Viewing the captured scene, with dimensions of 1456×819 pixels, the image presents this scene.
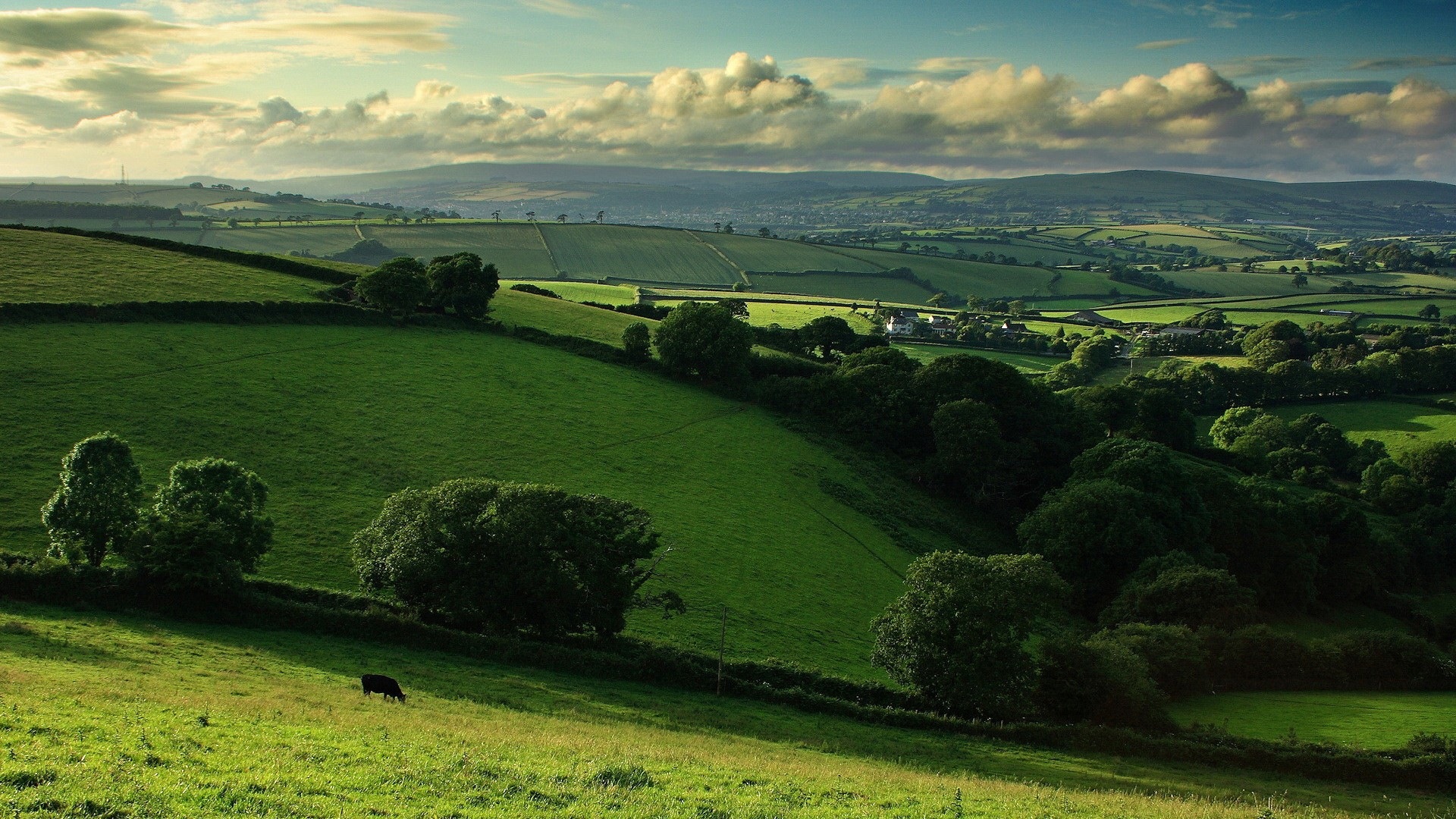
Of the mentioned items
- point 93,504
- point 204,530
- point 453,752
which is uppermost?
point 93,504

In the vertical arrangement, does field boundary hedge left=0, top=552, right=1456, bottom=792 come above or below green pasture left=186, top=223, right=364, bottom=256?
below

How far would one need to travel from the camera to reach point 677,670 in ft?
120

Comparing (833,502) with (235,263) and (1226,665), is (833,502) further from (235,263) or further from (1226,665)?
(235,263)

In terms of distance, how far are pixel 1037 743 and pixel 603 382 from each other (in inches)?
1923

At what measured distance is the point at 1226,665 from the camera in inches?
1822

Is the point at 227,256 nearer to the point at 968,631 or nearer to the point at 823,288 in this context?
the point at 968,631

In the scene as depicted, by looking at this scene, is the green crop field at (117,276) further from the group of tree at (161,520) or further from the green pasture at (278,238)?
the green pasture at (278,238)

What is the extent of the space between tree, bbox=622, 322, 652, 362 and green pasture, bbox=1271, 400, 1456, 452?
276 feet

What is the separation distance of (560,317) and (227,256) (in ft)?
101

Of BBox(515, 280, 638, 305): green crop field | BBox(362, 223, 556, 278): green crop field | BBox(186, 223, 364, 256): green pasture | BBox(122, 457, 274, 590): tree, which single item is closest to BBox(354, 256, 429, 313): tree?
BBox(122, 457, 274, 590): tree

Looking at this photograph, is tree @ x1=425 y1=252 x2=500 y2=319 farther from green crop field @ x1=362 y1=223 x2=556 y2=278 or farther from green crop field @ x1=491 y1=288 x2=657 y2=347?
green crop field @ x1=362 y1=223 x2=556 y2=278

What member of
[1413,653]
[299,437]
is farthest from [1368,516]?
[299,437]

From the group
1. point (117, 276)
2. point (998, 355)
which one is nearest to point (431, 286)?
point (117, 276)

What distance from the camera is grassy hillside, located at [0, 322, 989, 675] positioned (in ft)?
146
